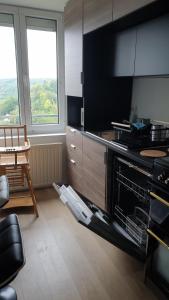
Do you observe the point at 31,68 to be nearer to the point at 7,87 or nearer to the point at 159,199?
the point at 7,87

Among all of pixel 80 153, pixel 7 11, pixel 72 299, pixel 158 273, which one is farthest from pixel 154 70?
pixel 7 11

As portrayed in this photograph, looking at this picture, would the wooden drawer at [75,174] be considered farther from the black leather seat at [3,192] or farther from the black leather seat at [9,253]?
the black leather seat at [9,253]

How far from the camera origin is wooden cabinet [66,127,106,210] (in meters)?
2.22

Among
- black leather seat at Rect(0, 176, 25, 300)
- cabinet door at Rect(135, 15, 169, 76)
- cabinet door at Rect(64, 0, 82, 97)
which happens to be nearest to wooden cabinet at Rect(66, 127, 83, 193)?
cabinet door at Rect(64, 0, 82, 97)

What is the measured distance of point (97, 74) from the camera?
98.4 inches

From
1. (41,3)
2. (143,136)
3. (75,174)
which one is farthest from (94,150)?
(41,3)

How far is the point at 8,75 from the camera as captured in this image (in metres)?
2.93

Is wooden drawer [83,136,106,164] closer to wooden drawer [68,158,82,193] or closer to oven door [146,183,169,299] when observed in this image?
wooden drawer [68,158,82,193]

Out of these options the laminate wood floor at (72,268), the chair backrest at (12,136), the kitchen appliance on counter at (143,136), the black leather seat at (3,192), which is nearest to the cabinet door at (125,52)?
the kitchen appliance on counter at (143,136)

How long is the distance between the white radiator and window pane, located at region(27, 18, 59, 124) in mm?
434

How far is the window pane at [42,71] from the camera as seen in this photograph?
9.62ft

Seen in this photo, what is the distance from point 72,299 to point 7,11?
2.94m

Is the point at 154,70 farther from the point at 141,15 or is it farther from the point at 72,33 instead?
the point at 72,33

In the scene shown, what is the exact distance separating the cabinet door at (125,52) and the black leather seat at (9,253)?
1.47 meters
